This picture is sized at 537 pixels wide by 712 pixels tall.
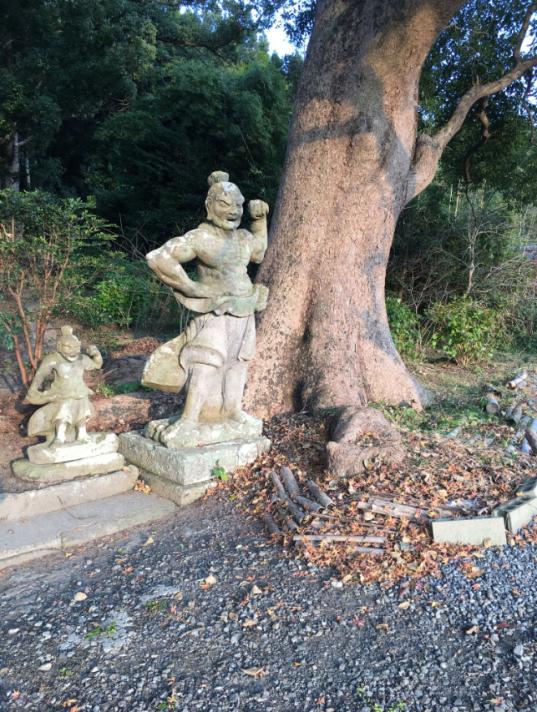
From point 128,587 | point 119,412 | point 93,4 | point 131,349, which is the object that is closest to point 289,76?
point 93,4

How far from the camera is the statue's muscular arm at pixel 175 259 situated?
165 inches

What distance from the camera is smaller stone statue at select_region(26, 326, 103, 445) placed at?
Answer: 4.45 metres

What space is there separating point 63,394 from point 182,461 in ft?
3.62

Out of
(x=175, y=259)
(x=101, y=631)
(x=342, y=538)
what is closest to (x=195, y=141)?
(x=175, y=259)

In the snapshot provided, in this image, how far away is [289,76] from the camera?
14188 millimetres

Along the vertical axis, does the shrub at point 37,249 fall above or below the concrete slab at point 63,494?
above

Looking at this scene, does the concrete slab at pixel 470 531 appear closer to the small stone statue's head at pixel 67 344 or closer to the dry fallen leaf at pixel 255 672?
the dry fallen leaf at pixel 255 672

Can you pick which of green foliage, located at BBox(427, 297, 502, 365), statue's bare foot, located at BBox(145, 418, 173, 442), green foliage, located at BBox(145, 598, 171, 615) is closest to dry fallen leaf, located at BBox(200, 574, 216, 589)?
green foliage, located at BBox(145, 598, 171, 615)

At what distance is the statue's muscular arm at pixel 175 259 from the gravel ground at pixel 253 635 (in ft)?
6.23

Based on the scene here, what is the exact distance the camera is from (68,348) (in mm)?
4426

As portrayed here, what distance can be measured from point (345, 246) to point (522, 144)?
224 inches

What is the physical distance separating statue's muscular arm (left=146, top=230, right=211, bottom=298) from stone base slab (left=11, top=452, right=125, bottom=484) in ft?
4.91

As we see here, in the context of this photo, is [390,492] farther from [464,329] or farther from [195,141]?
[195,141]

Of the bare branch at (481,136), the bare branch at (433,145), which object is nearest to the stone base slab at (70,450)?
the bare branch at (433,145)
